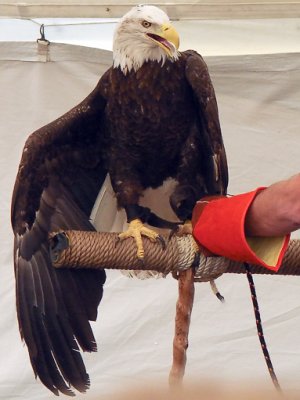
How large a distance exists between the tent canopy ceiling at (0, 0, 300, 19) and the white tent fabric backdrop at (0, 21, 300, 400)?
0.09 metres

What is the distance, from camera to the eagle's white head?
184cm

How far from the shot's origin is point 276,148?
2125 millimetres

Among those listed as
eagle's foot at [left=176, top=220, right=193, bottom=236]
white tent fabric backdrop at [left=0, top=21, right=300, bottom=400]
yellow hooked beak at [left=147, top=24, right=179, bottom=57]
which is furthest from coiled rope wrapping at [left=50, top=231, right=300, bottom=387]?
white tent fabric backdrop at [left=0, top=21, right=300, bottom=400]

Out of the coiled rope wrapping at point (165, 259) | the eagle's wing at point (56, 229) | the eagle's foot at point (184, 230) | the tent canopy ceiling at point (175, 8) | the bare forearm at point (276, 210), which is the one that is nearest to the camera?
the bare forearm at point (276, 210)

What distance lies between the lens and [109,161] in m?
1.97

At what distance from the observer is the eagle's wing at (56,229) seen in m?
1.77

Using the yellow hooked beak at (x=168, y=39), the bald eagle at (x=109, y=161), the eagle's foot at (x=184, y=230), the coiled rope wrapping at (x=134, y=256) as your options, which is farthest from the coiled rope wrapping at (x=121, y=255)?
the yellow hooked beak at (x=168, y=39)

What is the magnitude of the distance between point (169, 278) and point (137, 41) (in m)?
0.61

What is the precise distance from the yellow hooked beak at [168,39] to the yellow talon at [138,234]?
0.36 meters

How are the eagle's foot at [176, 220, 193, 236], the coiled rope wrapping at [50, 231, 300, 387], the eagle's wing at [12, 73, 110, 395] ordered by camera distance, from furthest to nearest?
the eagle's wing at [12, 73, 110, 395] → the eagle's foot at [176, 220, 193, 236] → the coiled rope wrapping at [50, 231, 300, 387]

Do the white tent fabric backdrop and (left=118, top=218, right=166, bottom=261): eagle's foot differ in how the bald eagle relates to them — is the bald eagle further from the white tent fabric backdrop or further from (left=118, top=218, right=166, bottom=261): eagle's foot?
the white tent fabric backdrop

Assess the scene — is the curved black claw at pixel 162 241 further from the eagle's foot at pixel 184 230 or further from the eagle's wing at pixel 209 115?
the eagle's wing at pixel 209 115

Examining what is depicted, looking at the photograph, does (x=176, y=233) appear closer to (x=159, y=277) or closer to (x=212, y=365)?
(x=159, y=277)

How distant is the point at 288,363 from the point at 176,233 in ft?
2.15
